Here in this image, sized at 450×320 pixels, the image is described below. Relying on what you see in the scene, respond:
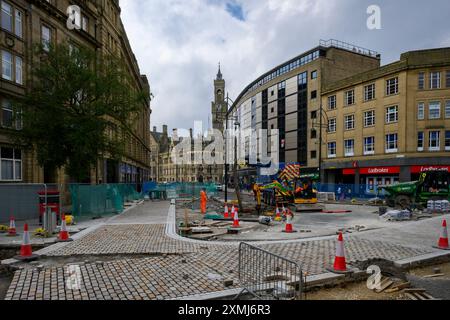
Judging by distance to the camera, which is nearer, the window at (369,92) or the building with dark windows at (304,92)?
the window at (369,92)

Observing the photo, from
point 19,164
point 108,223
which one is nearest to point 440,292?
point 108,223

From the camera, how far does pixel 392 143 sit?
3133cm

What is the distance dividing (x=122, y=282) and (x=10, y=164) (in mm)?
18059

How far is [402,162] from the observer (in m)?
29.7

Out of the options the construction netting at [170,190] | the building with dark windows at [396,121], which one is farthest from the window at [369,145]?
the construction netting at [170,190]

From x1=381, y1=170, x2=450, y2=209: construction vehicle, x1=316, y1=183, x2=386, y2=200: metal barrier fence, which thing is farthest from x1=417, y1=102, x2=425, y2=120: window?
x1=381, y1=170, x2=450, y2=209: construction vehicle

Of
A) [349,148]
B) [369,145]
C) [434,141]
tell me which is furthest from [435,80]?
[349,148]

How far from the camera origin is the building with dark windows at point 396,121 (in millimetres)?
29047

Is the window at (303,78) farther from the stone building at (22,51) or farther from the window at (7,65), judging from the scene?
the window at (7,65)

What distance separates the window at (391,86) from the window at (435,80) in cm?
311

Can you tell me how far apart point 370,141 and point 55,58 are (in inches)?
1279

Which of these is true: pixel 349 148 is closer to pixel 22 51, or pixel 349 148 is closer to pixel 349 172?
pixel 349 172

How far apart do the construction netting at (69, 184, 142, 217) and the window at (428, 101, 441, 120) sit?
31.1 m

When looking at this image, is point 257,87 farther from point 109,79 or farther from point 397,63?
point 109,79
